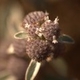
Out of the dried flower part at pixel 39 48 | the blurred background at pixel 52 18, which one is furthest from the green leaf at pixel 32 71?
the blurred background at pixel 52 18

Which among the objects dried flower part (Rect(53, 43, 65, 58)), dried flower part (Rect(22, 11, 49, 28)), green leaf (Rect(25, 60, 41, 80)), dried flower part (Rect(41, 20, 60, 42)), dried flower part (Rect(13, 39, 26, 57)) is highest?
dried flower part (Rect(22, 11, 49, 28))

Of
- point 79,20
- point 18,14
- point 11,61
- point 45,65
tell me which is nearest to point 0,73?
point 11,61

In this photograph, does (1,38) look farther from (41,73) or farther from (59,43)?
(59,43)

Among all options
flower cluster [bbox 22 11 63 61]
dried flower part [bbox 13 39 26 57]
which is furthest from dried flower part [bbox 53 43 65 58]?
dried flower part [bbox 13 39 26 57]

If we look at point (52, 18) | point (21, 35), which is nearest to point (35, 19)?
point (21, 35)

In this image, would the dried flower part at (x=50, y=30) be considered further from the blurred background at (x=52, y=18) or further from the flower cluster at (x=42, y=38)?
the blurred background at (x=52, y=18)

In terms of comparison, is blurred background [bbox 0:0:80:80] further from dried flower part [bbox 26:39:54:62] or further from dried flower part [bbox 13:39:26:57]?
dried flower part [bbox 26:39:54:62]
